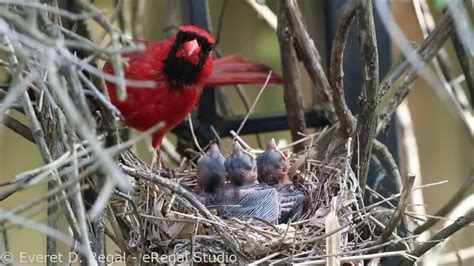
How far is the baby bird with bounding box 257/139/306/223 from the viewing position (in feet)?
7.87

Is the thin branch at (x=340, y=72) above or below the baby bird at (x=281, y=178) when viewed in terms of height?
above

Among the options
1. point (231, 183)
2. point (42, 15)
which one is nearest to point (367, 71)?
point (231, 183)

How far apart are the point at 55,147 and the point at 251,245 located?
0.51m

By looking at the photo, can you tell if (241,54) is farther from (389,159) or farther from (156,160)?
(389,159)

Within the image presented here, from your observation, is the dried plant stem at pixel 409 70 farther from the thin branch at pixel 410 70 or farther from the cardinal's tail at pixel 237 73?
the cardinal's tail at pixel 237 73

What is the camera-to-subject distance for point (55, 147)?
1.82 meters

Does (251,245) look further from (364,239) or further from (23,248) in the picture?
(23,248)

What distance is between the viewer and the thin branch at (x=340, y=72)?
225cm

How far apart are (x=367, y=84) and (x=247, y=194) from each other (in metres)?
0.46

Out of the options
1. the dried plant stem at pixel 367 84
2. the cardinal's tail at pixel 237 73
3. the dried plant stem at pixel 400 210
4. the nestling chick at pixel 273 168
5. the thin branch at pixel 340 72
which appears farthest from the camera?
the cardinal's tail at pixel 237 73

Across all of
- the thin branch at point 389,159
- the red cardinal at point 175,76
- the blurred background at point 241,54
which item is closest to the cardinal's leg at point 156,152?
the red cardinal at point 175,76

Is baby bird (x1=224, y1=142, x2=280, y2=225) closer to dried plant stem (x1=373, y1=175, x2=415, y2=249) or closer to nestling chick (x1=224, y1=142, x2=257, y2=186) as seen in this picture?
nestling chick (x1=224, y1=142, x2=257, y2=186)

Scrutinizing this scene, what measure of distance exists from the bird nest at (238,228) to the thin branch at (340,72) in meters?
0.13

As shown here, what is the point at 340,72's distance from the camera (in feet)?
7.73
